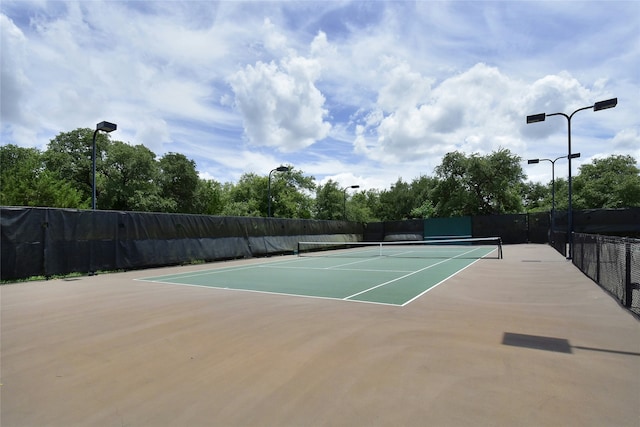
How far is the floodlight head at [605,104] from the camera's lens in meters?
13.0

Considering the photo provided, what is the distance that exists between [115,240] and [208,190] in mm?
33648

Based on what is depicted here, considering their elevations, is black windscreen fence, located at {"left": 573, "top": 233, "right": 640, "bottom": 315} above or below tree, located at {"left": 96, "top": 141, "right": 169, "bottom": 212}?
below

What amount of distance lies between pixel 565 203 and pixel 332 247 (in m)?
36.0

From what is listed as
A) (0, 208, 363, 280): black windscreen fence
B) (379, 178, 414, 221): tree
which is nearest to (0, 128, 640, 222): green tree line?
(379, 178, 414, 221): tree

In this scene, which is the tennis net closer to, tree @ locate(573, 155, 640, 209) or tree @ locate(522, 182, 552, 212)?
tree @ locate(573, 155, 640, 209)

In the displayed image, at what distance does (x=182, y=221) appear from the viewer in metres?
16.7

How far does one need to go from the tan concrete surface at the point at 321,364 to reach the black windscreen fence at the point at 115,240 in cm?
503

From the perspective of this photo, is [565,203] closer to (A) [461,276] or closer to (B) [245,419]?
(A) [461,276]

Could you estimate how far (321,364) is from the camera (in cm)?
386

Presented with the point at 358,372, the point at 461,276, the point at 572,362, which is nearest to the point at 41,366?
the point at 358,372

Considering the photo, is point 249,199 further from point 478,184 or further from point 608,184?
point 608,184

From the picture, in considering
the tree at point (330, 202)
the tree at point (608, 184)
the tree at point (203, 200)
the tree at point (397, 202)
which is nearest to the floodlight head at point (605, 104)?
the tree at point (330, 202)

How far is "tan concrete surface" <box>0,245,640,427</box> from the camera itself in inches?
112

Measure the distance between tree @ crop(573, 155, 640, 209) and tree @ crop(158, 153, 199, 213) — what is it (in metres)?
47.1
